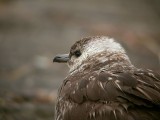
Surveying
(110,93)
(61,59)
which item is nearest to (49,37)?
(61,59)

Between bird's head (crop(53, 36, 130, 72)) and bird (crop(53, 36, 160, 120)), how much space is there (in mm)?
99

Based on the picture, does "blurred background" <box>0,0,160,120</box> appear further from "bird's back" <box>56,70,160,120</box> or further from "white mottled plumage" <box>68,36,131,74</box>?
"bird's back" <box>56,70,160,120</box>

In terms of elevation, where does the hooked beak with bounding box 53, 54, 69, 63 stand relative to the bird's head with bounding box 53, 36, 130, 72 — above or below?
above

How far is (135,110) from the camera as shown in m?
5.54

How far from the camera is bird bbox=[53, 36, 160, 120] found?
5.55 metres

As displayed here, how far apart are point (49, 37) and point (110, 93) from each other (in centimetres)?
691

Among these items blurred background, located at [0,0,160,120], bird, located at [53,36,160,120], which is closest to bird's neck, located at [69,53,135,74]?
bird, located at [53,36,160,120]

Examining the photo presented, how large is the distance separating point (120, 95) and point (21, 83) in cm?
444

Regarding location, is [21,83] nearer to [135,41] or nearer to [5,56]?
[5,56]

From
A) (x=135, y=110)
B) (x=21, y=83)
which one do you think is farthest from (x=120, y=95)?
(x=21, y=83)

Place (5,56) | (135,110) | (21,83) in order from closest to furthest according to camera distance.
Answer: (135,110)
(21,83)
(5,56)

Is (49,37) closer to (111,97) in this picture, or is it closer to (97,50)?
(97,50)

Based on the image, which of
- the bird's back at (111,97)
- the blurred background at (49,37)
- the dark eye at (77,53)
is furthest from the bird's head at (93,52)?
the blurred background at (49,37)

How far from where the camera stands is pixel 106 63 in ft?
22.1
